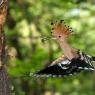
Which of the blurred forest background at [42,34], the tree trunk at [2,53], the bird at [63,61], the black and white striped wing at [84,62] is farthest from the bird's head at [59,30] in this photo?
the blurred forest background at [42,34]

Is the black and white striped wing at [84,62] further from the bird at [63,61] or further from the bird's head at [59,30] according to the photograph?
the bird's head at [59,30]

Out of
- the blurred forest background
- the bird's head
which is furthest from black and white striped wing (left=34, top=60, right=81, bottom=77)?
the blurred forest background

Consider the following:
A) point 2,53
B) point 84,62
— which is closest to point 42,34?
point 2,53

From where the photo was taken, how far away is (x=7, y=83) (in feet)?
11.3

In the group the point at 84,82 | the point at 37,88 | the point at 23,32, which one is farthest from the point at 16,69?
the point at 84,82

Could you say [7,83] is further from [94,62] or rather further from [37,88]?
[37,88]

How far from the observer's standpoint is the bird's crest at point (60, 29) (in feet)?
10.9

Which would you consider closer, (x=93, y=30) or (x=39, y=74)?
(x=39, y=74)

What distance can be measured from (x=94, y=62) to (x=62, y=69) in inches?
12.0

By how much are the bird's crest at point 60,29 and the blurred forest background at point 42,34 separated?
4630 millimetres

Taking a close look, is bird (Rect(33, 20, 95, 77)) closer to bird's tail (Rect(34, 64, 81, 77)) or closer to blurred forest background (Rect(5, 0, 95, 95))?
bird's tail (Rect(34, 64, 81, 77))

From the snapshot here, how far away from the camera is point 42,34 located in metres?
8.88

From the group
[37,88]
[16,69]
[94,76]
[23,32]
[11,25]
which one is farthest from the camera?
[94,76]

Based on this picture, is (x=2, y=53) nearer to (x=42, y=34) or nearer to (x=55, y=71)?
(x=55, y=71)
